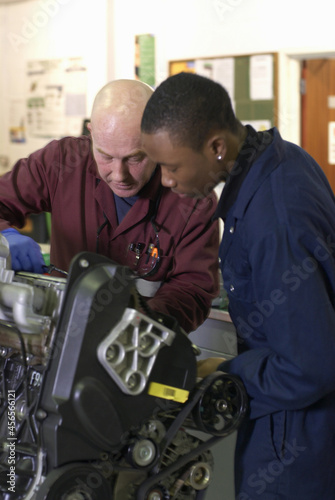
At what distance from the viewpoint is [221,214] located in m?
1.24

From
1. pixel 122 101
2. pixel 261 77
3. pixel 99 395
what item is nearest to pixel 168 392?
pixel 99 395

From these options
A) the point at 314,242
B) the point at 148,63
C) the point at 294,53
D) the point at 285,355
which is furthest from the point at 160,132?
the point at 148,63

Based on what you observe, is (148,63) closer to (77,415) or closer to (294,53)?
(294,53)

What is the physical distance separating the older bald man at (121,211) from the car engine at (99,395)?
322mm

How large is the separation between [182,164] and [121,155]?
424 millimetres

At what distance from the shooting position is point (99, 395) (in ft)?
3.21

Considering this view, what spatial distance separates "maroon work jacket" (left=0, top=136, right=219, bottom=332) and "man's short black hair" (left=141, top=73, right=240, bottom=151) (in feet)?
1.64

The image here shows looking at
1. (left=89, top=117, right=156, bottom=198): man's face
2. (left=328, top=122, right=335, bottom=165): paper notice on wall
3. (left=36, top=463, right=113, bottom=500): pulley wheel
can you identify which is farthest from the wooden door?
(left=36, top=463, right=113, bottom=500): pulley wheel

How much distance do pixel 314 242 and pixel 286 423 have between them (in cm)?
37

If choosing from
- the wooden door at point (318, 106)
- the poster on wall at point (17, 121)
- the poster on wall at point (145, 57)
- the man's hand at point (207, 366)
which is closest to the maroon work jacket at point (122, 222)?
the man's hand at point (207, 366)

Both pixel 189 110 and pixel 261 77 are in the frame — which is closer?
pixel 189 110

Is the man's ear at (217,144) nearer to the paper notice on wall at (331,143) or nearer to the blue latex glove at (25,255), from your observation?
the blue latex glove at (25,255)

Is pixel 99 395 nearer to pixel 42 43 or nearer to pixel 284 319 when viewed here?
pixel 284 319

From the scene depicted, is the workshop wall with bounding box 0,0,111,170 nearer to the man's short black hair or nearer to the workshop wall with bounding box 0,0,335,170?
the workshop wall with bounding box 0,0,335,170
